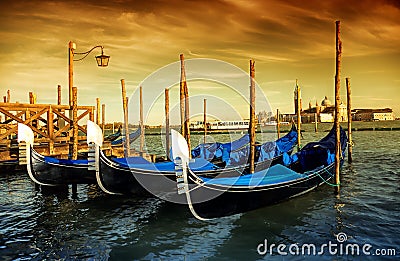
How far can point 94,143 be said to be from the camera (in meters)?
7.05

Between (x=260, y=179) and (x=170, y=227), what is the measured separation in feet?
6.02

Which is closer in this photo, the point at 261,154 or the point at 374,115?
the point at 261,154

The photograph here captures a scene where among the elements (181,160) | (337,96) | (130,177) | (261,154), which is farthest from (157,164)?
(337,96)

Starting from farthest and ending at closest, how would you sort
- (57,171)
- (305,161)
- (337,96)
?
(305,161) < (337,96) < (57,171)

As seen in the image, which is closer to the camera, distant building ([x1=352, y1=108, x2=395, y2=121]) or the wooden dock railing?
the wooden dock railing

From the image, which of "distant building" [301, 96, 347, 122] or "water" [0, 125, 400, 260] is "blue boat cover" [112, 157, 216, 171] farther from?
"distant building" [301, 96, 347, 122]

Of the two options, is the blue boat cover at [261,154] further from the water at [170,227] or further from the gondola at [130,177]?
the gondola at [130,177]

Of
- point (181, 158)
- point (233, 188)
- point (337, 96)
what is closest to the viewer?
point (181, 158)

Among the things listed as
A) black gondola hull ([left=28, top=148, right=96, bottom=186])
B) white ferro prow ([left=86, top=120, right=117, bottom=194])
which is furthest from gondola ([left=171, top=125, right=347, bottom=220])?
black gondola hull ([left=28, top=148, right=96, bottom=186])

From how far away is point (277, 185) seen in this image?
21.8 feet

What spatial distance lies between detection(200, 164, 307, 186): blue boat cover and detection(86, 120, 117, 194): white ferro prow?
2364 mm

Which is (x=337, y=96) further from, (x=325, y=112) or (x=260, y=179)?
(x=325, y=112)

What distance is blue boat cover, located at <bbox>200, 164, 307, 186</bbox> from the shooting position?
19.3 ft

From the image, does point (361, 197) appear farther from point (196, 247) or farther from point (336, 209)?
point (196, 247)
